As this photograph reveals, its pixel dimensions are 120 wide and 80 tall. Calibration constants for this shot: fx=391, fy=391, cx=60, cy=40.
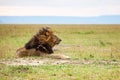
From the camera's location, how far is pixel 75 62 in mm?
15125

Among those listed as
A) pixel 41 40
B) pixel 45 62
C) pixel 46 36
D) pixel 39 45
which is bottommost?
pixel 45 62

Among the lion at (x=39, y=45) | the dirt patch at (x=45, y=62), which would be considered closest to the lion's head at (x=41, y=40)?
the lion at (x=39, y=45)

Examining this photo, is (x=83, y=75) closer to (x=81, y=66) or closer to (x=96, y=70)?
(x=96, y=70)

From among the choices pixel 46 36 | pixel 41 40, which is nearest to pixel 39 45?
pixel 41 40

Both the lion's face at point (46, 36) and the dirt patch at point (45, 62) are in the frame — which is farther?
the lion's face at point (46, 36)

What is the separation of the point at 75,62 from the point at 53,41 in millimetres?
2661

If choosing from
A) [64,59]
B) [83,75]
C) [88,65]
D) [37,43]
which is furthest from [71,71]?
Result: [37,43]

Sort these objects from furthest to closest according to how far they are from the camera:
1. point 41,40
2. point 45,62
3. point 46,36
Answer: point 46,36
point 41,40
point 45,62

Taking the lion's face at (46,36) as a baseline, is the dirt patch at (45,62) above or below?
below

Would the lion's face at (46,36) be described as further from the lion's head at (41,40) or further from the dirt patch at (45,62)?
the dirt patch at (45,62)

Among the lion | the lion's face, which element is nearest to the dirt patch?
the lion

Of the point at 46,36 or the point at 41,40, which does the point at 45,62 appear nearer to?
the point at 41,40

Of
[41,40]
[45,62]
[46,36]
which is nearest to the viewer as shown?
[45,62]

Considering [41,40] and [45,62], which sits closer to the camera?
[45,62]
